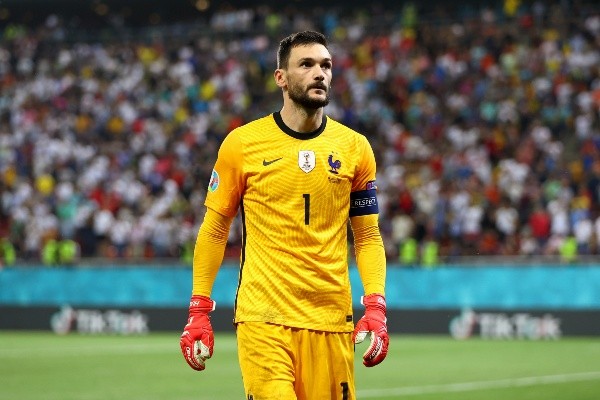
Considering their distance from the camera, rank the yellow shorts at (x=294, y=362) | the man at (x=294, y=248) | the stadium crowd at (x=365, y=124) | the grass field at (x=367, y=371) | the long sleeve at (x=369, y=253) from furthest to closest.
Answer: the stadium crowd at (x=365, y=124) → the grass field at (x=367, y=371) → the long sleeve at (x=369, y=253) → the man at (x=294, y=248) → the yellow shorts at (x=294, y=362)

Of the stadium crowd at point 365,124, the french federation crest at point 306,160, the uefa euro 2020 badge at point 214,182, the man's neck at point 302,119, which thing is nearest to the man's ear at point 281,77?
the man's neck at point 302,119

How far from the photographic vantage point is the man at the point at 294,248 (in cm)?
610

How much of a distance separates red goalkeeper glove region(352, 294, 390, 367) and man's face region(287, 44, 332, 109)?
956mm

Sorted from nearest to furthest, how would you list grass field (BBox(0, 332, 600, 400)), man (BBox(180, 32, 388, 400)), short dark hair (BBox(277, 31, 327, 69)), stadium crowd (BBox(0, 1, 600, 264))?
man (BBox(180, 32, 388, 400)), short dark hair (BBox(277, 31, 327, 69)), grass field (BBox(0, 332, 600, 400)), stadium crowd (BBox(0, 1, 600, 264))

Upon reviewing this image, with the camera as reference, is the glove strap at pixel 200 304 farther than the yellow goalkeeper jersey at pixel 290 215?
Yes

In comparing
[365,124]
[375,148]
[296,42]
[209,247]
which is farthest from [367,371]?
[365,124]

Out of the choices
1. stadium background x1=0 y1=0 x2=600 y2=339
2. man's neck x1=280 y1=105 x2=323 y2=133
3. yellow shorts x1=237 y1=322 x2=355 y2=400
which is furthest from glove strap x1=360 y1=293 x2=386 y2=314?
stadium background x1=0 y1=0 x2=600 y2=339

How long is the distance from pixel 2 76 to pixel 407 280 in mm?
16943

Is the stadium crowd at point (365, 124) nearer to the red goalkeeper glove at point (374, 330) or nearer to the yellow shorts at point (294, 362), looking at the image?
the red goalkeeper glove at point (374, 330)

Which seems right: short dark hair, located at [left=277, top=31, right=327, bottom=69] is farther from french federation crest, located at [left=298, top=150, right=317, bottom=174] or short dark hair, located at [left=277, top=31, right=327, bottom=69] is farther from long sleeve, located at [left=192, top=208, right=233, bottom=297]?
long sleeve, located at [left=192, top=208, right=233, bottom=297]

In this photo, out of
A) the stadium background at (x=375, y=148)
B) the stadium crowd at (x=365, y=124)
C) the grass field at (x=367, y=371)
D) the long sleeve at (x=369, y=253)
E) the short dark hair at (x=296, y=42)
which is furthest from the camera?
the stadium crowd at (x=365, y=124)

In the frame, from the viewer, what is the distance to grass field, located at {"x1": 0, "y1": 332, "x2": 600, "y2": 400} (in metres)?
13.9

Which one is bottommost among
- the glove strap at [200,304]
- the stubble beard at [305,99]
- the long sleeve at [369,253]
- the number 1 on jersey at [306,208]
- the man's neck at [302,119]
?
the glove strap at [200,304]

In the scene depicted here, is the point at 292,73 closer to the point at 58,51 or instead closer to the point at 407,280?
the point at 407,280
